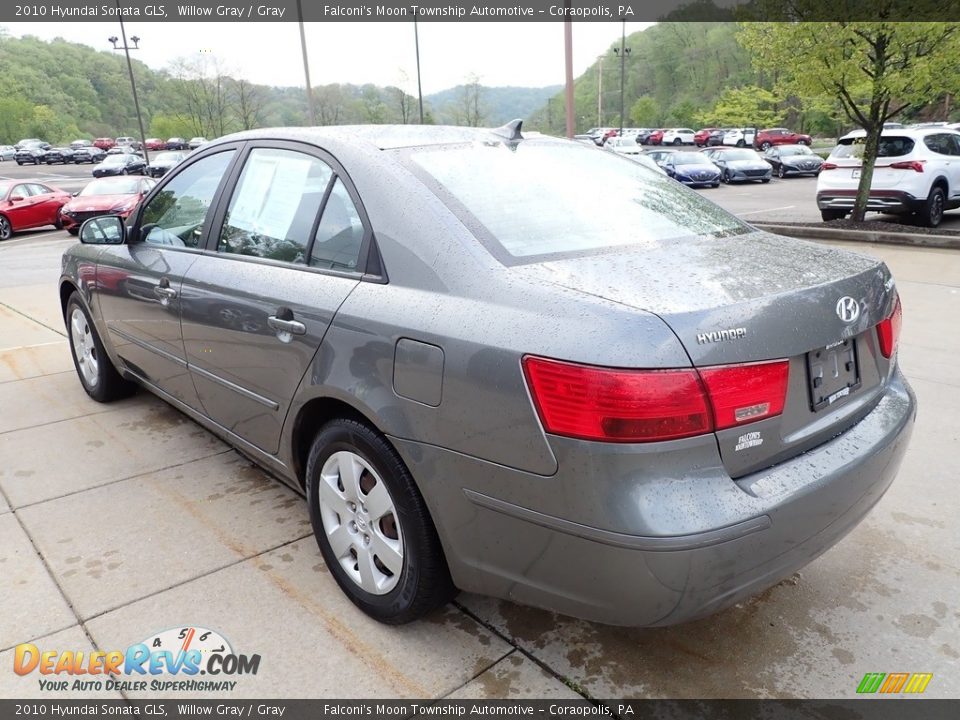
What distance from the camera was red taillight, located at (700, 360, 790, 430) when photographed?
1.75m

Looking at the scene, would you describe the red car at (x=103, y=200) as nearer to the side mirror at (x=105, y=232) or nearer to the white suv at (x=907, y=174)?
the side mirror at (x=105, y=232)

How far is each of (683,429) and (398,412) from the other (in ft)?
2.69

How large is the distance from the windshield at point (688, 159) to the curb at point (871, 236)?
1316 centimetres

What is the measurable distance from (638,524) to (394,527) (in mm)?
903

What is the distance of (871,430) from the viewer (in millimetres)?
2209

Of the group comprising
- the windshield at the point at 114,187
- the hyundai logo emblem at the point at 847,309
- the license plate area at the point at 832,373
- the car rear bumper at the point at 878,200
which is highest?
the hyundai logo emblem at the point at 847,309

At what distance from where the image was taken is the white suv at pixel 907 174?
11.6 metres

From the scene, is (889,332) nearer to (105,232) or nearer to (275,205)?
(275,205)

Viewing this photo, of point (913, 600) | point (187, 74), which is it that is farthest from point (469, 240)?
point (187, 74)

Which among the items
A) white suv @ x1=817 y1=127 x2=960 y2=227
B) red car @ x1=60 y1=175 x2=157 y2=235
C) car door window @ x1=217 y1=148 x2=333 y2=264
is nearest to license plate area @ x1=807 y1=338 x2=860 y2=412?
car door window @ x1=217 y1=148 x2=333 y2=264

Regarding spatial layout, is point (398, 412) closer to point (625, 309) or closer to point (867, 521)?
point (625, 309)

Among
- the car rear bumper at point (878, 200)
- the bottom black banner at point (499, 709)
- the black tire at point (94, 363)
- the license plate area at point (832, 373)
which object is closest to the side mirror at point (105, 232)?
the black tire at point (94, 363)

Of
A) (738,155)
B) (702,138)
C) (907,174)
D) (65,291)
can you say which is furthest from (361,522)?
(702,138)

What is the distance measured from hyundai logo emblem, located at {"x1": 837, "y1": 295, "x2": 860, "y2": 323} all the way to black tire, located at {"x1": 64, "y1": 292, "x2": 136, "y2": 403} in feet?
13.4
